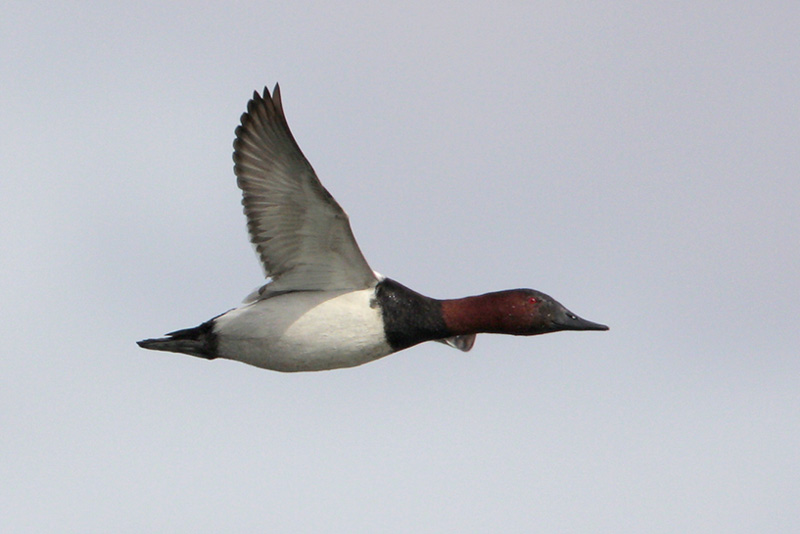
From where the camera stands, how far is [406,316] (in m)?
11.7

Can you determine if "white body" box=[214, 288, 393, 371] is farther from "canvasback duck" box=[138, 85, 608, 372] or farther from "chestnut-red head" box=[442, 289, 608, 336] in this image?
"chestnut-red head" box=[442, 289, 608, 336]

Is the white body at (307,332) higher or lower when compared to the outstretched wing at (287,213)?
lower

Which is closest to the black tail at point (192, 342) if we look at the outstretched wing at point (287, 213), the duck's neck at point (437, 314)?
the outstretched wing at point (287, 213)

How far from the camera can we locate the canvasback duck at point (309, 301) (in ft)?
37.0

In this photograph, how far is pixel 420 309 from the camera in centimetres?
1177

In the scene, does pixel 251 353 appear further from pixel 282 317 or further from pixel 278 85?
pixel 278 85

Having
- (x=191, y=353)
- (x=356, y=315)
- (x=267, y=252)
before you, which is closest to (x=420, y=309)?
(x=356, y=315)

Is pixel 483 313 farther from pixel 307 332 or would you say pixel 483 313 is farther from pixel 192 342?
pixel 192 342

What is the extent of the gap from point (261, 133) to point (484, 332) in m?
2.79

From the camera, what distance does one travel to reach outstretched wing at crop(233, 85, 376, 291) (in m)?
11.2

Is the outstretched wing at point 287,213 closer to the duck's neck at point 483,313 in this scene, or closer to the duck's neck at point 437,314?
the duck's neck at point 437,314

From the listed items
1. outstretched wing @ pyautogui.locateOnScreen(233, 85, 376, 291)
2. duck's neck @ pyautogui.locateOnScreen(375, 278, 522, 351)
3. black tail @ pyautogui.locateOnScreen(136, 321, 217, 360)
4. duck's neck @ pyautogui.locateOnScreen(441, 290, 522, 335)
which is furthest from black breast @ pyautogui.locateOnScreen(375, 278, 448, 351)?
→ black tail @ pyautogui.locateOnScreen(136, 321, 217, 360)

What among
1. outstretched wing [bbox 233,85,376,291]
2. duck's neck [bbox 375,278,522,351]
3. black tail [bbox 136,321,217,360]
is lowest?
black tail [bbox 136,321,217,360]

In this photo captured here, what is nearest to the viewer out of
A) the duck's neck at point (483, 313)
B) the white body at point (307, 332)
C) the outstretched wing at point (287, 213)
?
the outstretched wing at point (287, 213)
